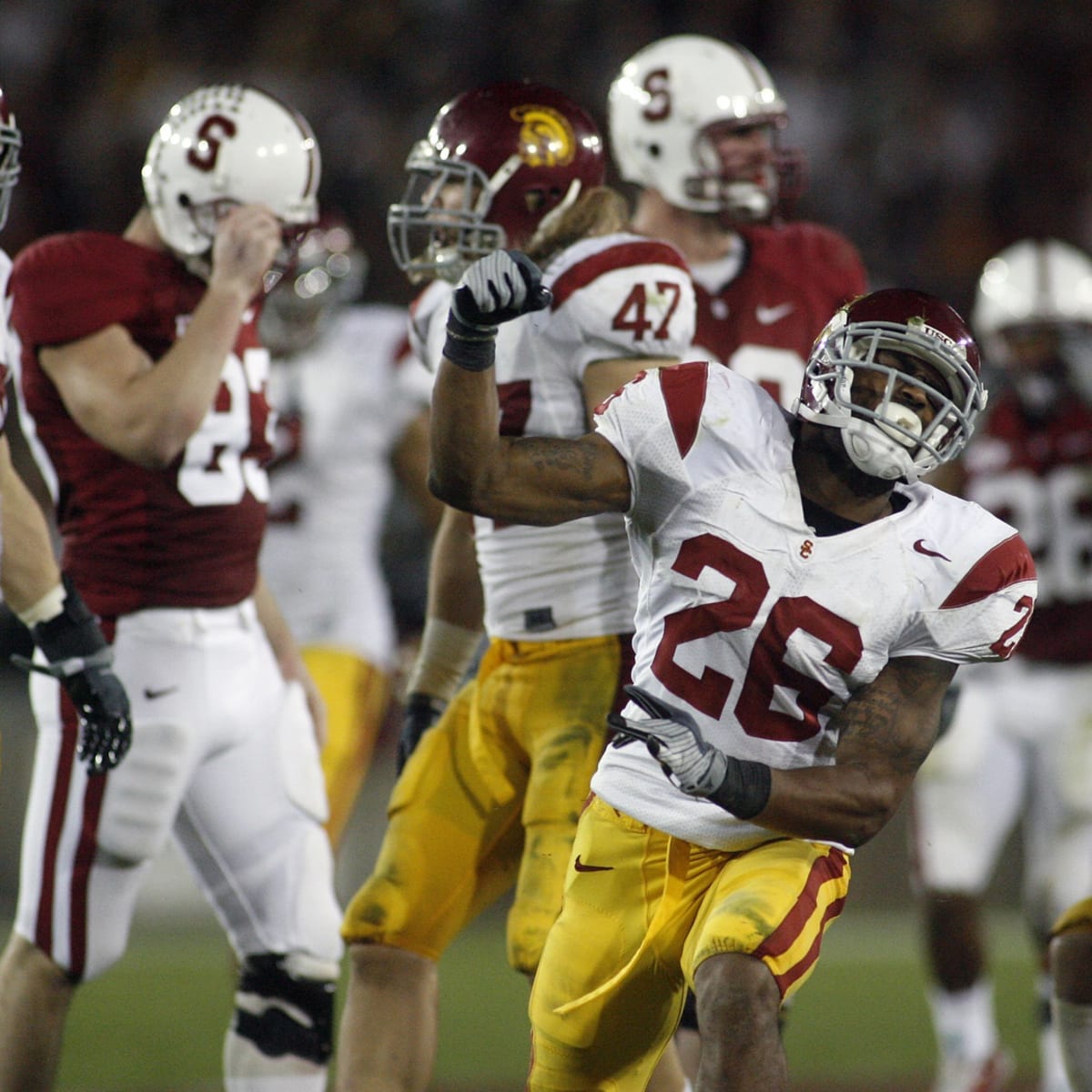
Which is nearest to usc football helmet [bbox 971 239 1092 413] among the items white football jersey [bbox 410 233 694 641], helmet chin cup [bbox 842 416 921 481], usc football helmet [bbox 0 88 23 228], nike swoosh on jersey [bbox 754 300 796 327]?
nike swoosh on jersey [bbox 754 300 796 327]

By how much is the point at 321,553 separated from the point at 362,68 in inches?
180

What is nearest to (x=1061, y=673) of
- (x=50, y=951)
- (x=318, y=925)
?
(x=318, y=925)

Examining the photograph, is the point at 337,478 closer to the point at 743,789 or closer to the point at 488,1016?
the point at 488,1016

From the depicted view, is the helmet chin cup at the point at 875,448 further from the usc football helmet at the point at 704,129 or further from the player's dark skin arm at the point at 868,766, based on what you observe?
the usc football helmet at the point at 704,129

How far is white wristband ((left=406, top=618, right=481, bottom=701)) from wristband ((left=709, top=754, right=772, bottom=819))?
1.01 meters

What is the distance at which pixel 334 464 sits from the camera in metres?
5.08

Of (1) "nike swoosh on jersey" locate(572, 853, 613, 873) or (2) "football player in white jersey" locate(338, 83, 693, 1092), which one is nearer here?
(1) "nike swoosh on jersey" locate(572, 853, 613, 873)

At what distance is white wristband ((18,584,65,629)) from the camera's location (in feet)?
9.80

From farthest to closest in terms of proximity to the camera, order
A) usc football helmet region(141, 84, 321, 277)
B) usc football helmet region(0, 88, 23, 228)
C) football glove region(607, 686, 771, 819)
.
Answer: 1. usc football helmet region(141, 84, 321, 277)
2. usc football helmet region(0, 88, 23, 228)
3. football glove region(607, 686, 771, 819)

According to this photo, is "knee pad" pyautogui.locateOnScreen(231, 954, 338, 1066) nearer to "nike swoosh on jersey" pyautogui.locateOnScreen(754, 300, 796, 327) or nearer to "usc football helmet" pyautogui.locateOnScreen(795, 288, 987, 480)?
"usc football helmet" pyautogui.locateOnScreen(795, 288, 987, 480)

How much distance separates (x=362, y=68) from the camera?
895 centimetres

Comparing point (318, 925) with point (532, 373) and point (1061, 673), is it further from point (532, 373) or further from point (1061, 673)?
point (1061, 673)

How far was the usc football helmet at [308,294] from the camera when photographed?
498cm

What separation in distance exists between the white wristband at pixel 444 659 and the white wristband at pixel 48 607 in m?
0.66
